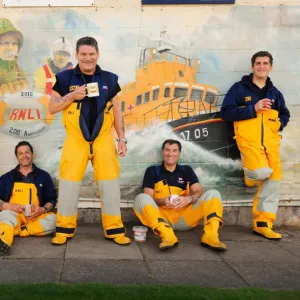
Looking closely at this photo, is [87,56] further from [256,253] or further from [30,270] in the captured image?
[256,253]

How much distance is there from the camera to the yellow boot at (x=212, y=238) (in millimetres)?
4695

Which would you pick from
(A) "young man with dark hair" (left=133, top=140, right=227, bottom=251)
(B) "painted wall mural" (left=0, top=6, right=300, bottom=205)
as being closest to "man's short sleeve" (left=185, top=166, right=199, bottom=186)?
(A) "young man with dark hair" (left=133, top=140, right=227, bottom=251)

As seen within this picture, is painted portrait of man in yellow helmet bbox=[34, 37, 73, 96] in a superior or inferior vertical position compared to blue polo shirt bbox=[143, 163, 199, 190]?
superior

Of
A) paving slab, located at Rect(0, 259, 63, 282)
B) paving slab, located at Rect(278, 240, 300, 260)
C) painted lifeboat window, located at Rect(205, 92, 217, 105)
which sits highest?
painted lifeboat window, located at Rect(205, 92, 217, 105)

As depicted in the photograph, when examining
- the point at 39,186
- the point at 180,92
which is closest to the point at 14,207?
the point at 39,186

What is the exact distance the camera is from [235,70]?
5.89 metres

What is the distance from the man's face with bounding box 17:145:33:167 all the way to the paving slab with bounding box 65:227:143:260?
3.30ft

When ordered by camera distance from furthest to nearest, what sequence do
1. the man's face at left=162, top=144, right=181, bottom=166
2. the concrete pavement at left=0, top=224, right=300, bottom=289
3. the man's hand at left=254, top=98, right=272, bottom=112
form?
the man's face at left=162, top=144, right=181, bottom=166 < the man's hand at left=254, top=98, right=272, bottom=112 < the concrete pavement at left=0, top=224, right=300, bottom=289

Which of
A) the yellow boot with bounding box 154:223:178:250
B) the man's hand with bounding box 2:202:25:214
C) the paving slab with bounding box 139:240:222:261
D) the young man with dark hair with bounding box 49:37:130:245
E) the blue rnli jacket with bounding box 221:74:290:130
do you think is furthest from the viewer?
the blue rnli jacket with bounding box 221:74:290:130

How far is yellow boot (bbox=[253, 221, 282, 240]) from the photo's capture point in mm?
5324

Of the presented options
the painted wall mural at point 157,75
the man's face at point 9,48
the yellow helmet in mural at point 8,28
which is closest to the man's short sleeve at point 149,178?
the painted wall mural at point 157,75

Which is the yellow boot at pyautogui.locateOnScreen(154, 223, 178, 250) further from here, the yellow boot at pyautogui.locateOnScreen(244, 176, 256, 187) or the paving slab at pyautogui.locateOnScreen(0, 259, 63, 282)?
the yellow boot at pyautogui.locateOnScreen(244, 176, 256, 187)

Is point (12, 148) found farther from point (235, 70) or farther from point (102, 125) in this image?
point (235, 70)

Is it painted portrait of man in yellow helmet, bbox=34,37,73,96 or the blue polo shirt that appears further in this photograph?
painted portrait of man in yellow helmet, bbox=34,37,73,96
